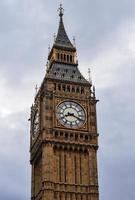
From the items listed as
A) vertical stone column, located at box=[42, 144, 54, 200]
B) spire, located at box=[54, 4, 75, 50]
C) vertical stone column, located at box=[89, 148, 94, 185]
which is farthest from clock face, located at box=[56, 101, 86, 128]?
spire, located at box=[54, 4, 75, 50]

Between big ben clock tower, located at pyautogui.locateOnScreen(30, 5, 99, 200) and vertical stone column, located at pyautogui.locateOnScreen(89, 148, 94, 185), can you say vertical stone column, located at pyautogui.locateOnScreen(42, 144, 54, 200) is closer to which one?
big ben clock tower, located at pyautogui.locateOnScreen(30, 5, 99, 200)

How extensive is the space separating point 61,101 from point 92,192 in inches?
548

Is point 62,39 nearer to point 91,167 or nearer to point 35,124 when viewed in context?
point 35,124

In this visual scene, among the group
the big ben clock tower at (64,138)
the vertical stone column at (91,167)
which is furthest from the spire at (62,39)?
the vertical stone column at (91,167)

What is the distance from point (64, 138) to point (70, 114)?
392 cm

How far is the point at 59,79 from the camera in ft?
273

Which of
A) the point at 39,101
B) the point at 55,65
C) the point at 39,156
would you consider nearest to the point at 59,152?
the point at 39,156

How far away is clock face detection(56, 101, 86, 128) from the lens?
79.7 metres

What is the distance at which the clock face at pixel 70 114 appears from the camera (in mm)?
79688

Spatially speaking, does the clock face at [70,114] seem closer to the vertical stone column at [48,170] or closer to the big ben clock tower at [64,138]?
the big ben clock tower at [64,138]

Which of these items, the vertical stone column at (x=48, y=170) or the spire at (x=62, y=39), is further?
the spire at (x=62, y=39)

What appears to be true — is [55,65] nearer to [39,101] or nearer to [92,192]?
[39,101]

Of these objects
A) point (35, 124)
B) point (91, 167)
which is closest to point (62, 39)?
point (35, 124)

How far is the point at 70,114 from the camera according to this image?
80188mm
